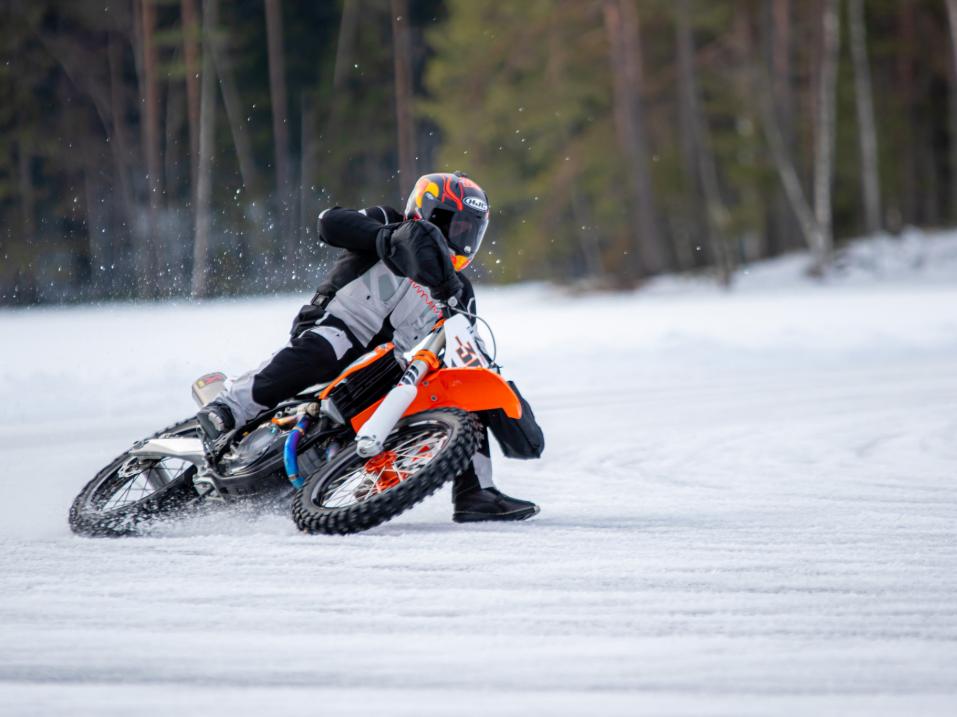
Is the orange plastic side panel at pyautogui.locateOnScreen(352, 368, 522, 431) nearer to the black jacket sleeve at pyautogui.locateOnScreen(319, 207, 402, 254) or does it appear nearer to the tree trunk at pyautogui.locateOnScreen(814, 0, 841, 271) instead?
the black jacket sleeve at pyautogui.locateOnScreen(319, 207, 402, 254)

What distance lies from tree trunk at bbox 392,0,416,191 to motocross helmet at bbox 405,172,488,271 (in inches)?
1226

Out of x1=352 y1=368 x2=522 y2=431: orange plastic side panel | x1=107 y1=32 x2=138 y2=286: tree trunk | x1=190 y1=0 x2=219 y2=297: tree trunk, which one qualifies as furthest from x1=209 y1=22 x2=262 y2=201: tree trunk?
x1=352 y1=368 x2=522 y2=431: orange plastic side panel

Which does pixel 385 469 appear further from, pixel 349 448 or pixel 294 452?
pixel 294 452

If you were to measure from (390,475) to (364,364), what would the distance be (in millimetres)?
585

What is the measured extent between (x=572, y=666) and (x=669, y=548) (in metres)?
1.78

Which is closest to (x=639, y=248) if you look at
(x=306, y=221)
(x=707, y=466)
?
(x=306, y=221)

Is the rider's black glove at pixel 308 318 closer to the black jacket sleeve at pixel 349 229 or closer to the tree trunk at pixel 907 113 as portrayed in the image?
the black jacket sleeve at pixel 349 229

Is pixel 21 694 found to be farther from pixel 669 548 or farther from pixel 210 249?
pixel 210 249

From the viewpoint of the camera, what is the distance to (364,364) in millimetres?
5926

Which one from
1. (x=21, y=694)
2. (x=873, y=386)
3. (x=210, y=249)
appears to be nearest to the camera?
(x=21, y=694)

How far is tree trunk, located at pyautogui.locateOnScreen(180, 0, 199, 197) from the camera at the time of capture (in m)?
32.1

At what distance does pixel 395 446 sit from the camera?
18.7 ft

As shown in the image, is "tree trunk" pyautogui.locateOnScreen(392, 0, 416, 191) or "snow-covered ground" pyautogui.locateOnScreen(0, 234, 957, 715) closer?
"snow-covered ground" pyautogui.locateOnScreen(0, 234, 957, 715)

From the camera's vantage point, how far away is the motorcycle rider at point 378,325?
6.04 m
